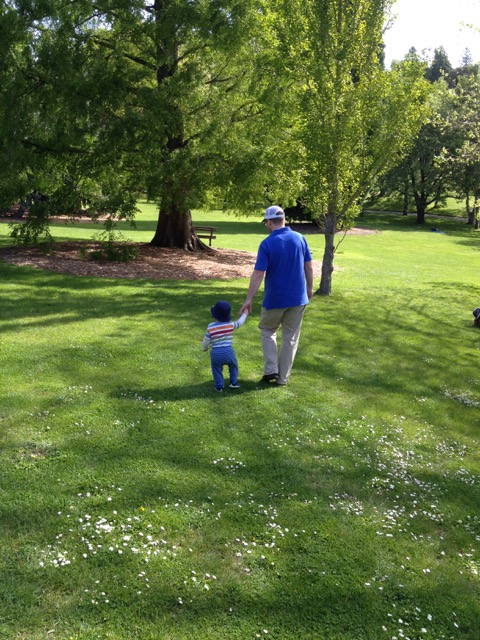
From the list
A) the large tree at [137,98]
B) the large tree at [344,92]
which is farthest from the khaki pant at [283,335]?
the large tree at [137,98]

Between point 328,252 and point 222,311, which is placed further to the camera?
point 328,252

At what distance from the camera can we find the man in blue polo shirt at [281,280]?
21.3ft

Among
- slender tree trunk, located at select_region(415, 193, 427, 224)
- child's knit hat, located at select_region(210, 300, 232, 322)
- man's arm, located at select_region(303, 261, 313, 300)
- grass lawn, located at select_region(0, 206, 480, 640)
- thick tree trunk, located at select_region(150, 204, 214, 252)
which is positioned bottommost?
grass lawn, located at select_region(0, 206, 480, 640)

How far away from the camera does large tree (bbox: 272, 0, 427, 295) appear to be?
12914 mm

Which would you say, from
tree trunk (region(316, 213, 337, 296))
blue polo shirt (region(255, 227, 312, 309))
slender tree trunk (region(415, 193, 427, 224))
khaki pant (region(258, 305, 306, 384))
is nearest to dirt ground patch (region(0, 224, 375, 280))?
tree trunk (region(316, 213, 337, 296))

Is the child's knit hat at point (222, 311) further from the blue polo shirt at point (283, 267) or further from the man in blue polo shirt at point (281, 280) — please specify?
the blue polo shirt at point (283, 267)

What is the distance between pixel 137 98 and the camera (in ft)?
51.8

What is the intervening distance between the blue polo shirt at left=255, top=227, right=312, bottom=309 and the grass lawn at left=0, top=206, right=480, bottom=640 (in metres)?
1.14

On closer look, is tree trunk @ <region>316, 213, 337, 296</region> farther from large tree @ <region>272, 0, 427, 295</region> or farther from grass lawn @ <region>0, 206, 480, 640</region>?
grass lawn @ <region>0, 206, 480, 640</region>

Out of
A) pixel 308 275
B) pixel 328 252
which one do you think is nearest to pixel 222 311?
pixel 308 275

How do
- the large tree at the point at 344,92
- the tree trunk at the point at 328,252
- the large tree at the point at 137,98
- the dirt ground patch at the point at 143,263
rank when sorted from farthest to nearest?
the dirt ground patch at the point at 143,263 < the large tree at the point at 137,98 < the tree trunk at the point at 328,252 < the large tree at the point at 344,92

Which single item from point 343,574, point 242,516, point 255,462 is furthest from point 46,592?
point 255,462

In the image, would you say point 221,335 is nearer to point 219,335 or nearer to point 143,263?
point 219,335

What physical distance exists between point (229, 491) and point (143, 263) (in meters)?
13.7
